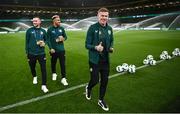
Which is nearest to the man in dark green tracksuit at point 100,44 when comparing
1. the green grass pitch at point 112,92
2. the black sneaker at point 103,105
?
the black sneaker at point 103,105

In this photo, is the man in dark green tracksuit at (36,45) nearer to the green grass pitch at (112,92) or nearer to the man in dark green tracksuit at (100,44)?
the green grass pitch at (112,92)

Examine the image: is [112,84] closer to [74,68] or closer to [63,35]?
[63,35]

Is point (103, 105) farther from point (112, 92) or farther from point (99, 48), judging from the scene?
point (99, 48)

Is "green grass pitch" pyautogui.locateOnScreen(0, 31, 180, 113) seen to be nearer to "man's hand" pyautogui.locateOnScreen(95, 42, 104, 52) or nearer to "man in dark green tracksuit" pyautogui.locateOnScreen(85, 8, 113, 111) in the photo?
"man in dark green tracksuit" pyautogui.locateOnScreen(85, 8, 113, 111)

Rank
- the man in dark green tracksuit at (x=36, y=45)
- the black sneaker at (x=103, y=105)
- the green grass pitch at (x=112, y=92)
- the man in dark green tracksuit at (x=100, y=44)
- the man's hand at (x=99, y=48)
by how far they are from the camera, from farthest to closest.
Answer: the man in dark green tracksuit at (x=36, y=45), the green grass pitch at (x=112, y=92), the black sneaker at (x=103, y=105), the man in dark green tracksuit at (x=100, y=44), the man's hand at (x=99, y=48)

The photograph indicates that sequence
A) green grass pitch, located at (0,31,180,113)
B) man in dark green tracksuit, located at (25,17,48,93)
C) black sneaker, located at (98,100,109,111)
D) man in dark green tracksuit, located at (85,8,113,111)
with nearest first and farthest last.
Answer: man in dark green tracksuit, located at (85,8,113,111)
black sneaker, located at (98,100,109,111)
green grass pitch, located at (0,31,180,113)
man in dark green tracksuit, located at (25,17,48,93)

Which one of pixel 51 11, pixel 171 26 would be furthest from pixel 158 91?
pixel 51 11

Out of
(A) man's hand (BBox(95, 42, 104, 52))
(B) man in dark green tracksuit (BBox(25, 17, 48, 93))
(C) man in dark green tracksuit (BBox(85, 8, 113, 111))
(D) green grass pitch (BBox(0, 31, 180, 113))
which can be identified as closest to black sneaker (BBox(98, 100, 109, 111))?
(C) man in dark green tracksuit (BBox(85, 8, 113, 111))

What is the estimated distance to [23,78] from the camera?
918cm

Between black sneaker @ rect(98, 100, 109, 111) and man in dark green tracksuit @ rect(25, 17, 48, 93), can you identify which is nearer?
black sneaker @ rect(98, 100, 109, 111)

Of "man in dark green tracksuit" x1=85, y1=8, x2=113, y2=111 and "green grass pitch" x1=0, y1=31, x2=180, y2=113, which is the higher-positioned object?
"man in dark green tracksuit" x1=85, y1=8, x2=113, y2=111

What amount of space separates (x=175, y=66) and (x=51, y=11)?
63.1 m

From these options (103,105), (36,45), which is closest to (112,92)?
(103,105)

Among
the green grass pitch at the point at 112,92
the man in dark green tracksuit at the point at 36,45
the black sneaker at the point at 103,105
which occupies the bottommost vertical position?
the green grass pitch at the point at 112,92
